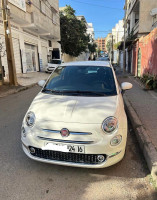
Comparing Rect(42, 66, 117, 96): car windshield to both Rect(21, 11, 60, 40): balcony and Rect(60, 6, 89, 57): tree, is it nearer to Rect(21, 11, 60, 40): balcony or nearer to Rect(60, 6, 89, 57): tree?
Rect(21, 11, 60, 40): balcony

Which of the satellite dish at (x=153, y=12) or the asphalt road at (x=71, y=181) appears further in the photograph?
the satellite dish at (x=153, y=12)

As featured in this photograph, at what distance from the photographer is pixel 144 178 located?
2547mm

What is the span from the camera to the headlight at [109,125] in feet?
7.89

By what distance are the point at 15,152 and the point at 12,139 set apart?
23.4 inches

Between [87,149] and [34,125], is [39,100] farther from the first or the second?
[87,149]

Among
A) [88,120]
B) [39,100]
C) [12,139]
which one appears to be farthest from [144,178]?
[12,139]

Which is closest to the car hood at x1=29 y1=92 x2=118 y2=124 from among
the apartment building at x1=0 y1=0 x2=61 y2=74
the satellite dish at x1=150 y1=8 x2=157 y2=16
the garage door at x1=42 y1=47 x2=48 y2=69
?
the apartment building at x1=0 y1=0 x2=61 y2=74

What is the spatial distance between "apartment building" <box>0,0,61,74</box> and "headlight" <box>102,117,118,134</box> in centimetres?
1299

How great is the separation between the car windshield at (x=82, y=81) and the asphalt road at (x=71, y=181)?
4.38 feet

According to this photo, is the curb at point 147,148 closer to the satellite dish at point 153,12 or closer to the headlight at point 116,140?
the headlight at point 116,140

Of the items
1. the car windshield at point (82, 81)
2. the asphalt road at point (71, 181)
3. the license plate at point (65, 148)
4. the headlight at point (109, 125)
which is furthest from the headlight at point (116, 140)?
the car windshield at point (82, 81)

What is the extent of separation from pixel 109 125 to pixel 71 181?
1.01 metres

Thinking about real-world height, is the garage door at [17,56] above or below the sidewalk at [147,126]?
above

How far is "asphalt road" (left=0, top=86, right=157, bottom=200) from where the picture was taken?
2.23 meters
